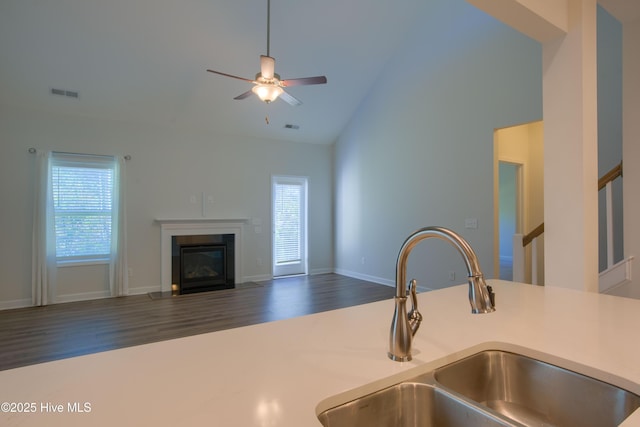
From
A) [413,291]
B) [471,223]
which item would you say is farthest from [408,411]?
[471,223]

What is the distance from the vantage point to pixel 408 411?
88 centimetres

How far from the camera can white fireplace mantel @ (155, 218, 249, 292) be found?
18.5 ft

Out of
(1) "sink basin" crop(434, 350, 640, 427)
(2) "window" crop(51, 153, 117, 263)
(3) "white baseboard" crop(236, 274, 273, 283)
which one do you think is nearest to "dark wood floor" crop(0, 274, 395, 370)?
(3) "white baseboard" crop(236, 274, 273, 283)

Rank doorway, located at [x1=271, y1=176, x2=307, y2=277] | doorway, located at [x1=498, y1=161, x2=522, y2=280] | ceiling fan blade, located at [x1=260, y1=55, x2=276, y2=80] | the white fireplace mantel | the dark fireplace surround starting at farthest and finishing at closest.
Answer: doorway, located at [x1=498, y1=161, x2=522, y2=280]
doorway, located at [x1=271, y1=176, x2=307, y2=277]
the dark fireplace surround
the white fireplace mantel
ceiling fan blade, located at [x1=260, y1=55, x2=276, y2=80]

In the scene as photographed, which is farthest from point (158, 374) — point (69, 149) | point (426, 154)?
point (69, 149)

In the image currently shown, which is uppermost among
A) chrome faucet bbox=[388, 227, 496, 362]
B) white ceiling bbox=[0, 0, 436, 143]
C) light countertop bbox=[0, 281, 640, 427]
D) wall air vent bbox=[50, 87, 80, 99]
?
white ceiling bbox=[0, 0, 436, 143]

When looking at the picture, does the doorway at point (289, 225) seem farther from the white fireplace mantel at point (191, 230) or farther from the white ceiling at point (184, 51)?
the white ceiling at point (184, 51)

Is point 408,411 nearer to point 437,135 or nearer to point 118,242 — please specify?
point 437,135

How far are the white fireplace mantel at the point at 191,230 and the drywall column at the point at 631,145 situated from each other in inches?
206

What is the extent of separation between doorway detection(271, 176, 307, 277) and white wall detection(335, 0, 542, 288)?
106 centimetres

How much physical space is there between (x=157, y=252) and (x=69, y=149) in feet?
6.43

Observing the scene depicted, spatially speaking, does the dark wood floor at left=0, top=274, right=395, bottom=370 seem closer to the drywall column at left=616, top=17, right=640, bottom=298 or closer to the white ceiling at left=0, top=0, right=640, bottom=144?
the white ceiling at left=0, top=0, right=640, bottom=144

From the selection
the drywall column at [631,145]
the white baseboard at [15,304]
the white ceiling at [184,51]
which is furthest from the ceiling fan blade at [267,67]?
the white baseboard at [15,304]

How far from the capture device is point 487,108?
4430 mm
